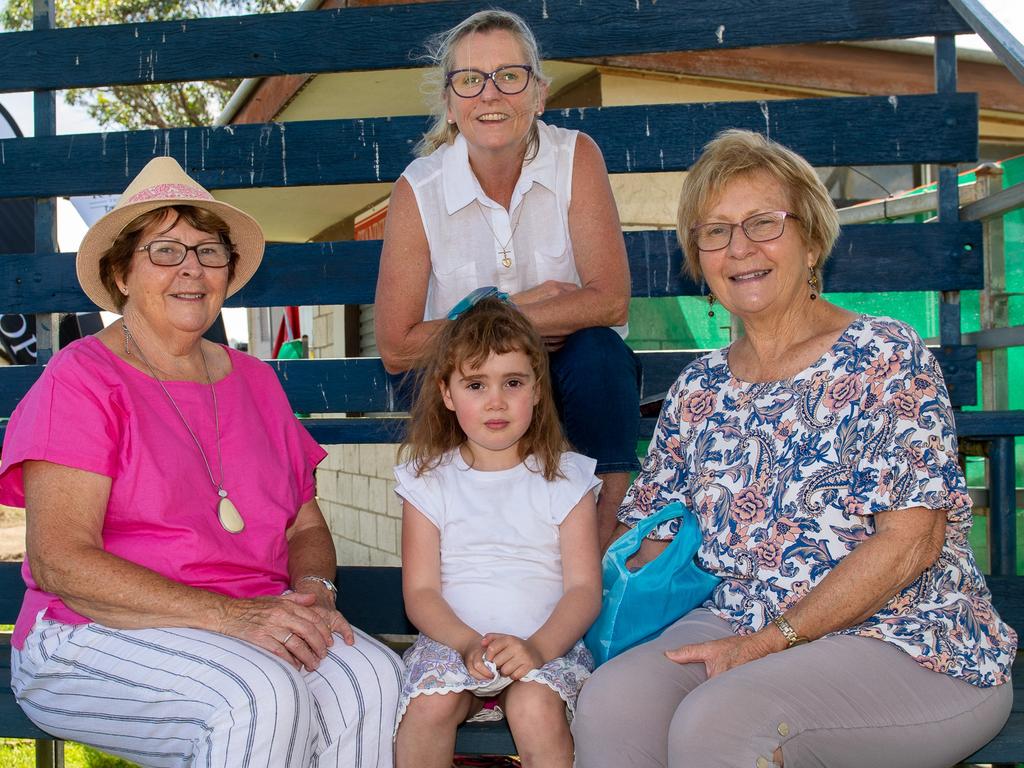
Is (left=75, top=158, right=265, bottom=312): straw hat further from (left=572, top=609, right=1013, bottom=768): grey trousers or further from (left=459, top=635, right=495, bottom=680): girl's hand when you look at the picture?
(left=572, top=609, right=1013, bottom=768): grey trousers

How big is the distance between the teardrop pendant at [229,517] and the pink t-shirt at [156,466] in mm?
14

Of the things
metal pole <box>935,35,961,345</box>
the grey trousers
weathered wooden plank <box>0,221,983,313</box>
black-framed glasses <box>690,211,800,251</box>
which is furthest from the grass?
metal pole <box>935,35,961,345</box>

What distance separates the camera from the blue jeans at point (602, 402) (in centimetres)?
268

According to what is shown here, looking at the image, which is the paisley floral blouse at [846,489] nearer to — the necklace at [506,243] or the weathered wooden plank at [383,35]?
the necklace at [506,243]

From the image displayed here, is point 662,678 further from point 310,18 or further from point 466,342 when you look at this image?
point 310,18

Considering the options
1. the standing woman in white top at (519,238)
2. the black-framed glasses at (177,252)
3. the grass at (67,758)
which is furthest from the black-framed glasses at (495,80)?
the grass at (67,758)

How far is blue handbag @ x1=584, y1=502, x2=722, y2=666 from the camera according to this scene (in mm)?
2354

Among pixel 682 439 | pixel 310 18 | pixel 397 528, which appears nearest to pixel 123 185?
pixel 310 18

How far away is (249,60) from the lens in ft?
12.1

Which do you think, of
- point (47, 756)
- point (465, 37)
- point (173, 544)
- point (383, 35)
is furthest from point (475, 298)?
point (47, 756)

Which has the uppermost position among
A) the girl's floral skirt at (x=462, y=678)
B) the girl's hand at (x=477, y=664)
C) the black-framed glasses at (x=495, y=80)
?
the black-framed glasses at (x=495, y=80)

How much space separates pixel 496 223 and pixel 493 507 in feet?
2.59

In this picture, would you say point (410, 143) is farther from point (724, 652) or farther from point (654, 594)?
point (724, 652)

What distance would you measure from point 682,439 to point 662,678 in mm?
607
